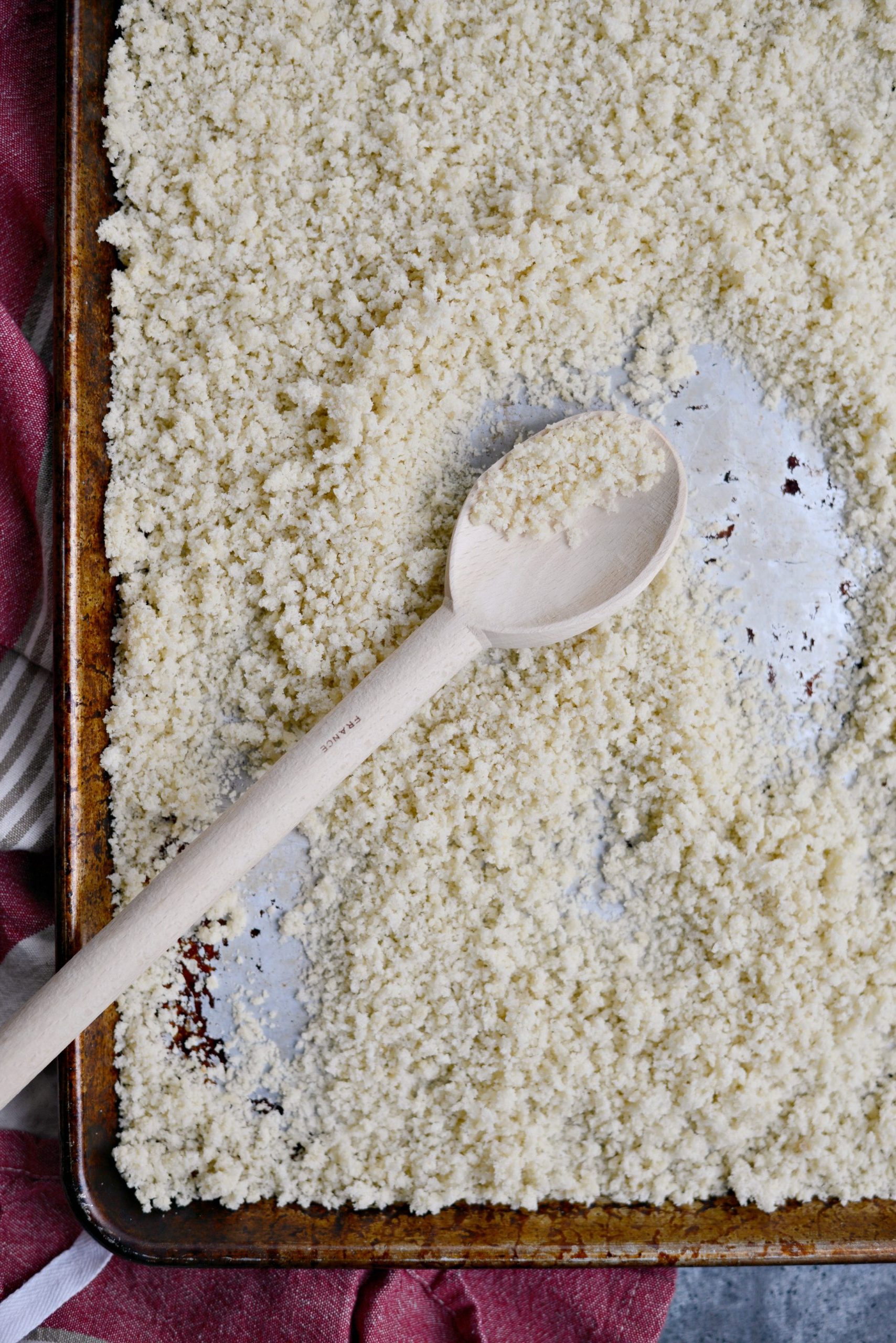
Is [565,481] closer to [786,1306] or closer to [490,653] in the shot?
[490,653]

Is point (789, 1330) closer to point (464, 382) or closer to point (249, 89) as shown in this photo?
point (464, 382)

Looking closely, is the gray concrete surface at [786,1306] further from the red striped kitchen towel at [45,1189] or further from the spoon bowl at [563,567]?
the spoon bowl at [563,567]

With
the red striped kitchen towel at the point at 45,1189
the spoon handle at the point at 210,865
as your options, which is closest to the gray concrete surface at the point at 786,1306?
the red striped kitchen towel at the point at 45,1189

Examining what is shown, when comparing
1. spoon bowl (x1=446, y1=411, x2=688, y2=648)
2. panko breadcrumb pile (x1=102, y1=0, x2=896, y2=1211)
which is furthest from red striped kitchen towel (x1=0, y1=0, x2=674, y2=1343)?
spoon bowl (x1=446, y1=411, x2=688, y2=648)

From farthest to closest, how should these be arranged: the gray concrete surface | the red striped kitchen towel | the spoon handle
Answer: the gray concrete surface, the red striped kitchen towel, the spoon handle

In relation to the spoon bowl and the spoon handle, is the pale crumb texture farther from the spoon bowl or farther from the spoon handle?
the spoon handle
